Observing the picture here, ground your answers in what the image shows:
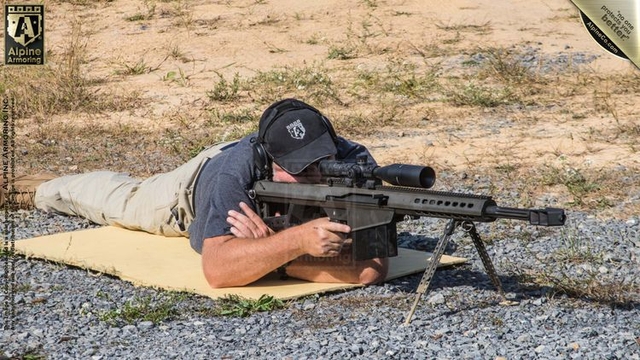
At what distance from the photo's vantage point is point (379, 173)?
5.02 m

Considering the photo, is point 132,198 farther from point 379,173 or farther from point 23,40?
point 23,40

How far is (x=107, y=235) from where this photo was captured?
22.4 ft

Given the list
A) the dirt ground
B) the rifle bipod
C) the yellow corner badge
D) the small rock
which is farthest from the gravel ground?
the yellow corner badge

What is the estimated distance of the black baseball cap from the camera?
17.3 ft

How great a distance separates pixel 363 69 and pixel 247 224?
631cm

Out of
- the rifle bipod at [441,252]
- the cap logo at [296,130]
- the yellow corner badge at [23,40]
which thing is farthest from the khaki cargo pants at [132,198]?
the yellow corner badge at [23,40]

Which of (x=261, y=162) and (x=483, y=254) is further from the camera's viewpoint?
(x=261, y=162)

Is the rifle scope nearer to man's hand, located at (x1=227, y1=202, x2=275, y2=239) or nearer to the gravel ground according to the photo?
man's hand, located at (x1=227, y1=202, x2=275, y2=239)

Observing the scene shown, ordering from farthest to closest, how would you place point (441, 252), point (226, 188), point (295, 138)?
point (226, 188)
point (295, 138)
point (441, 252)

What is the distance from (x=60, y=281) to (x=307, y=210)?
1.49m

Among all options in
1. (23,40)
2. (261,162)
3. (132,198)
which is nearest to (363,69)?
(23,40)

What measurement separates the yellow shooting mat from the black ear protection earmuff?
1.92ft

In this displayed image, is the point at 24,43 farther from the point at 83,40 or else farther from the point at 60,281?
the point at 60,281

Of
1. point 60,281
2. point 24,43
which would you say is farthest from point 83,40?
point 60,281
